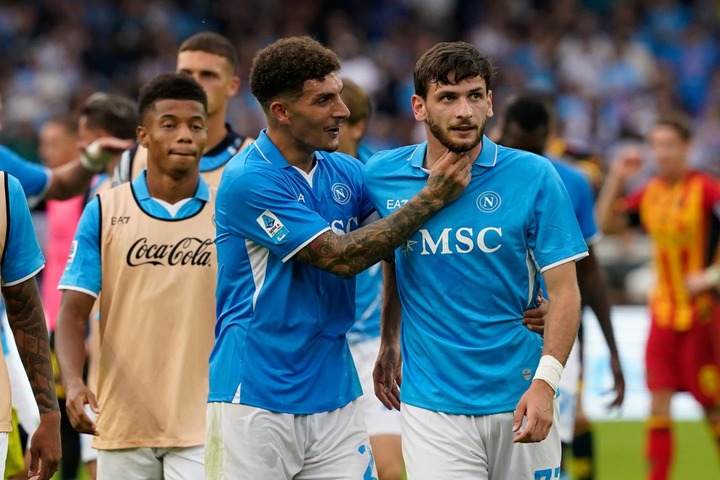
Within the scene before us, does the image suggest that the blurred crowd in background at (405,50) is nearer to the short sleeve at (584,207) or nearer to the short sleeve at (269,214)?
the short sleeve at (584,207)

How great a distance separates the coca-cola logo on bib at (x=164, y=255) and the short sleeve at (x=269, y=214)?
2.66 ft

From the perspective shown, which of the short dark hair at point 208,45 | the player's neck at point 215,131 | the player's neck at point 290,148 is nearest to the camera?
the player's neck at point 290,148

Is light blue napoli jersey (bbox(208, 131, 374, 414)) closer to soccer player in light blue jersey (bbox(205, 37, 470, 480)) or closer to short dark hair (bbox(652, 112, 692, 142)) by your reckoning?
soccer player in light blue jersey (bbox(205, 37, 470, 480))

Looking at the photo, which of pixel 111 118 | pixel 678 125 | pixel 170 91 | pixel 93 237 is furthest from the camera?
pixel 678 125

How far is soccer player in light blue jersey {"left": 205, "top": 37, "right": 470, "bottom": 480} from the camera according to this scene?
4.81 m

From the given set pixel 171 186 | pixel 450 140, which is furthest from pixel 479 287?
pixel 171 186

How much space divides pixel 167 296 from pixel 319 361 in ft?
3.55

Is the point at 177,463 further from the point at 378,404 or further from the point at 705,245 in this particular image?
the point at 705,245

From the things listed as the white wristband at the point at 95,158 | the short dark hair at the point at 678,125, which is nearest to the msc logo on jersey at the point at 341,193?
the white wristband at the point at 95,158

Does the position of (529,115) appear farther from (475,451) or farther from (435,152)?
(475,451)

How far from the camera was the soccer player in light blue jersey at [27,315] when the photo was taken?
468 centimetres

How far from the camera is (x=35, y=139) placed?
18234mm

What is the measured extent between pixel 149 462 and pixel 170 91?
5.56ft

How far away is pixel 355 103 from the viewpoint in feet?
25.0
